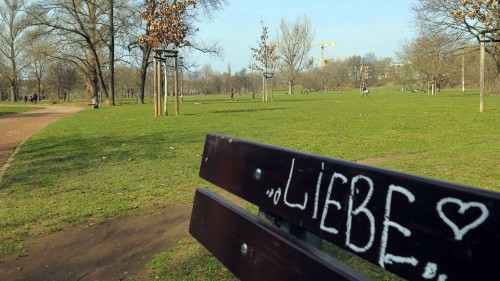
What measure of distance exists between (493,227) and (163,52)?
18.3 m

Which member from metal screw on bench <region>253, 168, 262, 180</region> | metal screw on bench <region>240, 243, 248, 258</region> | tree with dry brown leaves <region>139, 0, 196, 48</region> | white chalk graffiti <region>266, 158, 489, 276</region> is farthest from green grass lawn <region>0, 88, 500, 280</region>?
tree with dry brown leaves <region>139, 0, 196, 48</region>

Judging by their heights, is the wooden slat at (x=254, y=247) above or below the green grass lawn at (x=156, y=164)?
above

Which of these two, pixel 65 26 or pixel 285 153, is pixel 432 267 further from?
pixel 65 26

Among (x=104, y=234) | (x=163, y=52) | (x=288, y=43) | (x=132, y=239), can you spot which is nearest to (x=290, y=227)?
(x=132, y=239)

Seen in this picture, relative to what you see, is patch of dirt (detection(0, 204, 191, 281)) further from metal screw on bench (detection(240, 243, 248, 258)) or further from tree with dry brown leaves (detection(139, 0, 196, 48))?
tree with dry brown leaves (detection(139, 0, 196, 48))

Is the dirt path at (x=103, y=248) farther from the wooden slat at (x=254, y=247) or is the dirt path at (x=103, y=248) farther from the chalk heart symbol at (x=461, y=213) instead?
the chalk heart symbol at (x=461, y=213)

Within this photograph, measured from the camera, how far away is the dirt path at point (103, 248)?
306 cm

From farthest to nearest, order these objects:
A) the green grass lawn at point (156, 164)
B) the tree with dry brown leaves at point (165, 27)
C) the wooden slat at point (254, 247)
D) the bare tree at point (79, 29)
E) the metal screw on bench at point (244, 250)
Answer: the bare tree at point (79, 29)
the tree with dry brown leaves at point (165, 27)
the green grass lawn at point (156, 164)
the metal screw on bench at point (244, 250)
the wooden slat at point (254, 247)

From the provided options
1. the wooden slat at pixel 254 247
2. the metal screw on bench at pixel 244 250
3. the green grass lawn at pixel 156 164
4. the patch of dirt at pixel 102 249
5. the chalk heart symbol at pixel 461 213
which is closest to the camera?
the chalk heart symbol at pixel 461 213

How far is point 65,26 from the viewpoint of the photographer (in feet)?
112

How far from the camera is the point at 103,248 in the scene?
11.6 ft

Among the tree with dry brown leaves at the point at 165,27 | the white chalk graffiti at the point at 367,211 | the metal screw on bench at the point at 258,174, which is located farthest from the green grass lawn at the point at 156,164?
the tree with dry brown leaves at the point at 165,27

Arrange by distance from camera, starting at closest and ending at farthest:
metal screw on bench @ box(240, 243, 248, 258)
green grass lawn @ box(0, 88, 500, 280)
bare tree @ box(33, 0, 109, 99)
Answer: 1. metal screw on bench @ box(240, 243, 248, 258)
2. green grass lawn @ box(0, 88, 500, 280)
3. bare tree @ box(33, 0, 109, 99)

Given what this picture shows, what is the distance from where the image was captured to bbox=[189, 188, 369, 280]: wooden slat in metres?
1.27
